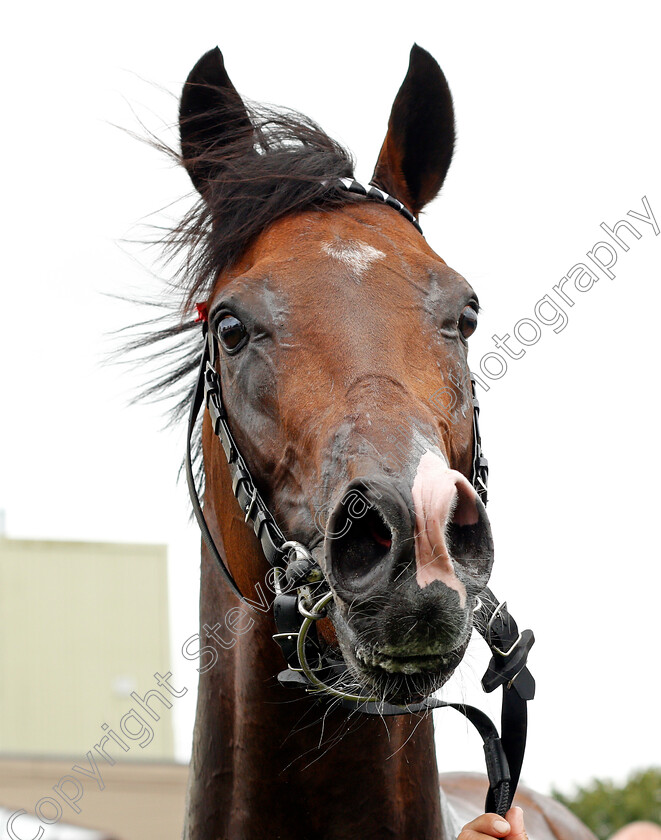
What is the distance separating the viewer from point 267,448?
2.71m

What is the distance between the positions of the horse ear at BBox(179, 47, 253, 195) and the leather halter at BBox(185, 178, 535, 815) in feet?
2.07

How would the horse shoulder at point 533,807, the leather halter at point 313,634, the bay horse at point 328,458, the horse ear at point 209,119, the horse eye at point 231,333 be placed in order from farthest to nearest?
the horse shoulder at point 533,807
the horse ear at point 209,119
the horse eye at point 231,333
the leather halter at point 313,634
the bay horse at point 328,458

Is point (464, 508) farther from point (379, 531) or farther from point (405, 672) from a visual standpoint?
point (405, 672)

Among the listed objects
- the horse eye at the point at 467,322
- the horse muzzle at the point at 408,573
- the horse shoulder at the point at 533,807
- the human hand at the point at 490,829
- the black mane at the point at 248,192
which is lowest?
the horse shoulder at the point at 533,807

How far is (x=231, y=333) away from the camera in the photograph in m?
2.85

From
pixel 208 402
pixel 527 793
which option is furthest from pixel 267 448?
pixel 527 793

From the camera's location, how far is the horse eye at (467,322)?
114 inches

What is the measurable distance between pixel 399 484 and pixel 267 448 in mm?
742

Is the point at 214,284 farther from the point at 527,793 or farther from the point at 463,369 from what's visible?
the point at 527,793

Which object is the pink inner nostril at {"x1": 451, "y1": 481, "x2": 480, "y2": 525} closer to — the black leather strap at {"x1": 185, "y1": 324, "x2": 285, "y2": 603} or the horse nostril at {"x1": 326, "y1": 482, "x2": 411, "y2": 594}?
the horse nostril at {"x1": 326, "y1": 482, "x2": 411, "y2": 594}

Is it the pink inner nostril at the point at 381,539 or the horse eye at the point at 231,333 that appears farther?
the horse eye at the point at 231,333

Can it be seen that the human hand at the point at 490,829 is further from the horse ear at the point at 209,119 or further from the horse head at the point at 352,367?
the horse ear at the point at 209,119

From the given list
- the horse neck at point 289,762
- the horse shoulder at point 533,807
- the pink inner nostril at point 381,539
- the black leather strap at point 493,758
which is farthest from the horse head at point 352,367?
the horse shoulder at point 533,807

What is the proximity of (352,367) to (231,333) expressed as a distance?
1.85 ft
